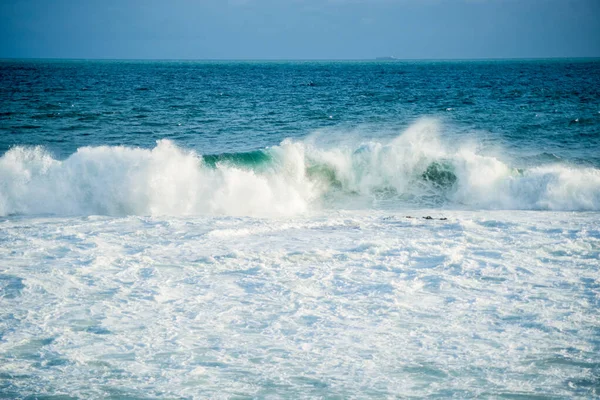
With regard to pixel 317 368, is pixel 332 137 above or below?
above

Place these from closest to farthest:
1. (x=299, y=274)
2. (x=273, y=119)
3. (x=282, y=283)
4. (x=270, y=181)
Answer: (x=282, y=283) → (x=299, y=274) → (x=270, y=181) → (x=273, y=119)

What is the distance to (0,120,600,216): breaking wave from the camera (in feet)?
41.5

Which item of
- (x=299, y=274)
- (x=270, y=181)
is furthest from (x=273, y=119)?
(x=299, y=274)

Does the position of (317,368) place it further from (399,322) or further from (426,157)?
(426,157)

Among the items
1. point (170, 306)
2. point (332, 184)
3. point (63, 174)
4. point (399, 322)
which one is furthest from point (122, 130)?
point (399, 322)

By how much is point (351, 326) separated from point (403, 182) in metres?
9.60

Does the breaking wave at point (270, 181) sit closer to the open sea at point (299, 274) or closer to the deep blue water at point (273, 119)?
the open sea at point (299, 274)

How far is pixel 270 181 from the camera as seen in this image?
14.6m

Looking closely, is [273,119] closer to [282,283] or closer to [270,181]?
[270,181]

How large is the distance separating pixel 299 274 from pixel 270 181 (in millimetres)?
6873

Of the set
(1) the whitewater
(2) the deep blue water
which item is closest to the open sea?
(1) the whitewater

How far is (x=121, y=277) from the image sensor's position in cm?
780

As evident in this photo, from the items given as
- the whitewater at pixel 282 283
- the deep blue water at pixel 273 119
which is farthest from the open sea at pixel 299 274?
the deep blue water at pixel 273 119

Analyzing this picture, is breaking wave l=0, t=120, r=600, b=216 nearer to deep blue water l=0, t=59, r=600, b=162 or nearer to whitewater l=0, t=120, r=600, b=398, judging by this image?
whitewater l=0, t=120, r=600, b=398
